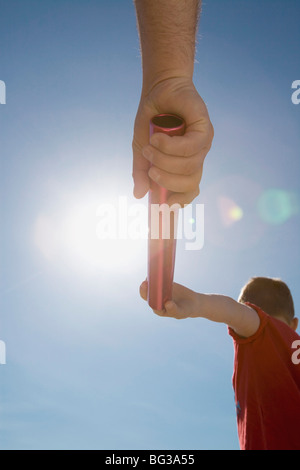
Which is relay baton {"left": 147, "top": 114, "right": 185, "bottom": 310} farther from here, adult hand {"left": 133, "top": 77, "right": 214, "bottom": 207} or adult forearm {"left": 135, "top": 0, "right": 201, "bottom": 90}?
adult forearm {"left": 135, "top": 0, "right": 201, "bottom": 90}

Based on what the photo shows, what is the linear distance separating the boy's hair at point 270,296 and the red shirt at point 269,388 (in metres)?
0.79

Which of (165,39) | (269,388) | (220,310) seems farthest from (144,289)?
(269,388)

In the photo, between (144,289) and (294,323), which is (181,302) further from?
(294,323)

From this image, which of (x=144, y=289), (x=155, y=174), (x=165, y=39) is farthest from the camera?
(x=144, y=289)

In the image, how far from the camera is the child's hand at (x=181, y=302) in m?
2.84

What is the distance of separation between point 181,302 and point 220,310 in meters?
0.75

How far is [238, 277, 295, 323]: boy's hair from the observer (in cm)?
495

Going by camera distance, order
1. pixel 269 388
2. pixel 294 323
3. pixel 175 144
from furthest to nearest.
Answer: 1. pixel 294 323
2. pixel 269 388
3. pixel 175 144

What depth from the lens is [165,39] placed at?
7.39ft

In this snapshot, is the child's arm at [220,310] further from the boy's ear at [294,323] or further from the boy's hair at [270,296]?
the boy's ear at [294,323]

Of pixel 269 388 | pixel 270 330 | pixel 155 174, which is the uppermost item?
pixel 155 174

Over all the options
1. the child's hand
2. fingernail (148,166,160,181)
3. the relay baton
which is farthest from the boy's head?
fingernail (148,166,160,181)
